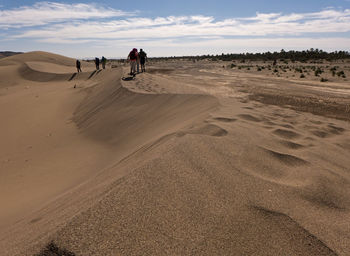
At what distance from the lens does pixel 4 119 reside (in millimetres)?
8945

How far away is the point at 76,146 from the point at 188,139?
3.71m

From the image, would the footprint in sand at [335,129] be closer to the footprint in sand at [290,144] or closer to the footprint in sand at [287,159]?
the footprint in sand at [290,144]

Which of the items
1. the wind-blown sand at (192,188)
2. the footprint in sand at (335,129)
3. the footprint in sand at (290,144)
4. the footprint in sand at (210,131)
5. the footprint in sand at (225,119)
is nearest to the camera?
the wind-blown sand at (192,188)

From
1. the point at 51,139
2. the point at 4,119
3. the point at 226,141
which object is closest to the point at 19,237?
the point at 226,141

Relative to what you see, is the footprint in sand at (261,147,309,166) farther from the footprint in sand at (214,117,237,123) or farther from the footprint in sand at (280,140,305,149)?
the footprint in sand at (214,117,237,123)

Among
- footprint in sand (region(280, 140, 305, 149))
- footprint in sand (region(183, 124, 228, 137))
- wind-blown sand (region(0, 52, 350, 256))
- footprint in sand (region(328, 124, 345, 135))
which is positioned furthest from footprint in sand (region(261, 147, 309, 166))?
footprint in sand (region(328, 124, 345, 135))

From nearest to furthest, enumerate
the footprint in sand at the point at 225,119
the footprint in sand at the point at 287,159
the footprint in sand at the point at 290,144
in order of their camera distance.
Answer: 1. the footprint in sand at the point at 287,159
2. the footprint in sand at the point at 290,144
3. the footprint in sand at the point at 225,119

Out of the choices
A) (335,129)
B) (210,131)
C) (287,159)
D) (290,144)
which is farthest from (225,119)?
(335,129)

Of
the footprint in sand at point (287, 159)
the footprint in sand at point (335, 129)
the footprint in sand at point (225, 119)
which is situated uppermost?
the footprint in sand at point (225, 119)

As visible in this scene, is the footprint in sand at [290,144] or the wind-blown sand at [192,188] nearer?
the wind-blown sand at [192,188]

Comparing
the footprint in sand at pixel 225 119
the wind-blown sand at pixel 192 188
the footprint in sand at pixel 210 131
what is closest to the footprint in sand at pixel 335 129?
A: the wind-blown sand at pixel 192 188

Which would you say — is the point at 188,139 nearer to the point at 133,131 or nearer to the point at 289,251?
the point at 289,251

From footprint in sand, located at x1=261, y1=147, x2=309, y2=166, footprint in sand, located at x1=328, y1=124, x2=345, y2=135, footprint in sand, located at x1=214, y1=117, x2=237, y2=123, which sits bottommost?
footprint in sand, located at x1=328, y1=124, x2=345, y2=135

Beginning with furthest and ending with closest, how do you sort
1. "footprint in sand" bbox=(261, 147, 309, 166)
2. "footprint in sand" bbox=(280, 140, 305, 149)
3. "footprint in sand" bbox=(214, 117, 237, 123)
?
"footprint in sand" bbox=(214, 117, 237, 123) → "footprint in sand" bbox=(280, 140, 305, 149) → "footprint in sand" bbox=(261, 147, 309, 166)
